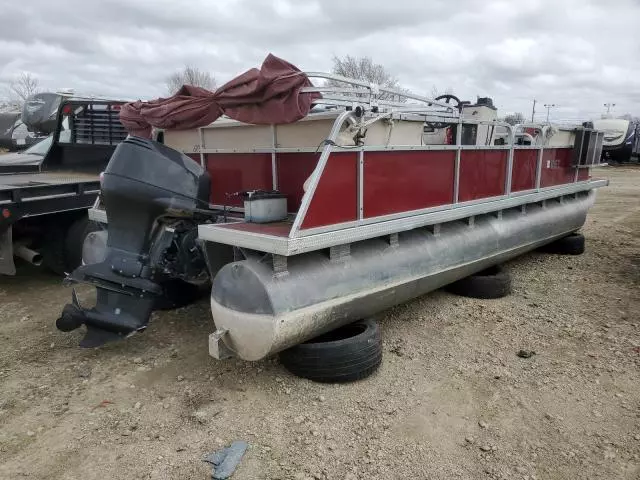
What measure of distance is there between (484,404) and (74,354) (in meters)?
3.07

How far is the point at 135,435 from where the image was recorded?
10.0ft

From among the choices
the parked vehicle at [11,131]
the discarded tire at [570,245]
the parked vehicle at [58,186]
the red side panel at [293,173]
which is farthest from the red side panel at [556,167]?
the parked vehicle at [11,131]

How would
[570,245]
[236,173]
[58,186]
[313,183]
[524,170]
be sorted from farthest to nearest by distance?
[570,245]
[524,170]
[58,186]
[236,173]
[313,183]

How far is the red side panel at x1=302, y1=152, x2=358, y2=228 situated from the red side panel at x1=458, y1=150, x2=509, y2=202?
1562mm

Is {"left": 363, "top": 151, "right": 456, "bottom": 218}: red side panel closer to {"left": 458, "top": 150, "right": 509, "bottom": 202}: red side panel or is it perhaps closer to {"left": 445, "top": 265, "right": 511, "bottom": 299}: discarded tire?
{"left": 458, "top": 150, "right": 509, "bottom": 202}: red side panel

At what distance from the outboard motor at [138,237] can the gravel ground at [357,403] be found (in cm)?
39

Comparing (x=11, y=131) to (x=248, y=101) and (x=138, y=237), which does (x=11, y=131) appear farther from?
(x=248, y=101)

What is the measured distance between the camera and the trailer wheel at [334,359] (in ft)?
11.6

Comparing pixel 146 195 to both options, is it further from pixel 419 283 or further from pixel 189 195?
pixel 419 283

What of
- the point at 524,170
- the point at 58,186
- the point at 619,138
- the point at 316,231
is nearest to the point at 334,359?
the point at 316,231

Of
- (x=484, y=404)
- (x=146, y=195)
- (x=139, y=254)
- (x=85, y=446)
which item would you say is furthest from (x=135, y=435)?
(x=484, y=404)

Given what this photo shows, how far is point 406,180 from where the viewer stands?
Result: 4.09 meters

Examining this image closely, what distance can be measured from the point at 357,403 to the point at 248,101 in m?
2.22

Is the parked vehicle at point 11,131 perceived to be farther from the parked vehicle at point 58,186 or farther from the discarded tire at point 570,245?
the discarded tire at point 570,245
